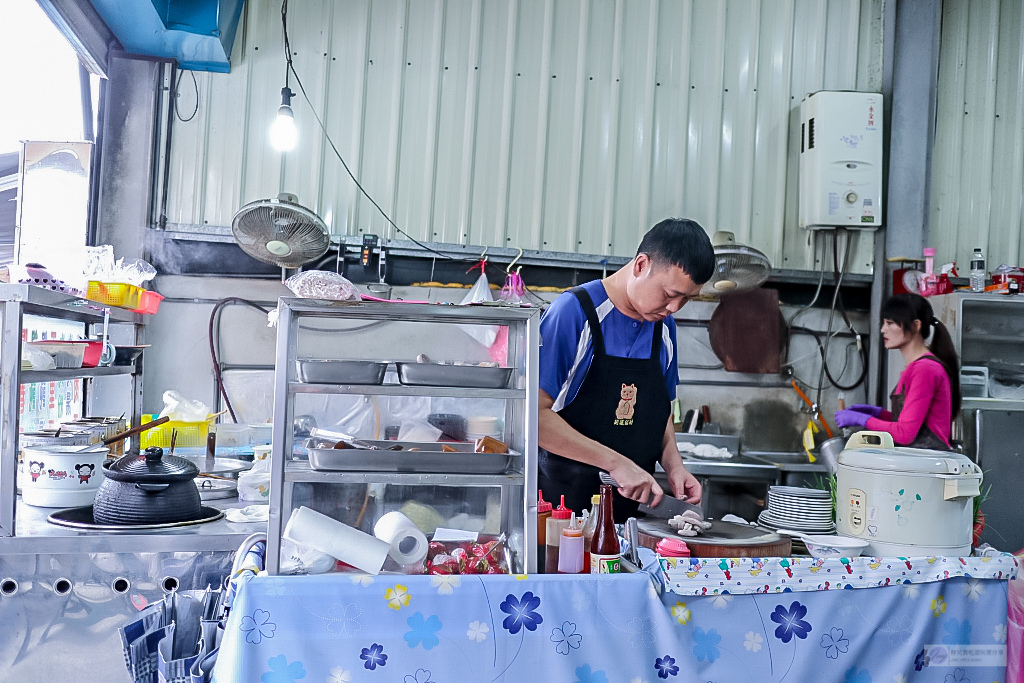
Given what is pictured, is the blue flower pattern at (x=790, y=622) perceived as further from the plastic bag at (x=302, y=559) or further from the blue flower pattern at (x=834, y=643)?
the plastic bag at (x=302, y=559)

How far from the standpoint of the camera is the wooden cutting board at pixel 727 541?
193 centimetres

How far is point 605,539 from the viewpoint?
1893 mm

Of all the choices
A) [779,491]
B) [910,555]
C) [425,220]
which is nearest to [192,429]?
[425,220]

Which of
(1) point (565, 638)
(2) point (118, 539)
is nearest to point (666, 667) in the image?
(1) point (565, 638)

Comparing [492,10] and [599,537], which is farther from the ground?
[492,10]

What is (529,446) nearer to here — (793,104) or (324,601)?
(324,601)

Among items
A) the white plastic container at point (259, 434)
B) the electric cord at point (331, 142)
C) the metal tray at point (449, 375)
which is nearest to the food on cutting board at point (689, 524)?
the metal tray at point (449, 375)

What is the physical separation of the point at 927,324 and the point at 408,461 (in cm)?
312

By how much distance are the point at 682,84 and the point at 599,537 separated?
375cm

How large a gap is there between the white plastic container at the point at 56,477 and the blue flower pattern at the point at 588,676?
1689 millimetres

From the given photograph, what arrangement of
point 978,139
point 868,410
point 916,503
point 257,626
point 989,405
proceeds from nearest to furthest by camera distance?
point 257,626, point 916,503, point 868,410, point 989,405, point 978,139

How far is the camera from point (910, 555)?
1.99 meters

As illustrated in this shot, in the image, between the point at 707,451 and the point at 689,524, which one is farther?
the point at 707,451

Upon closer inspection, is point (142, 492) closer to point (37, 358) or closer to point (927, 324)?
point (37, 358)
